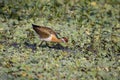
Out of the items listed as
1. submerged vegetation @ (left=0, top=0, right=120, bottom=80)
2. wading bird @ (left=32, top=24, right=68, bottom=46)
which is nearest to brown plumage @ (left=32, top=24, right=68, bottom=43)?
wading bird @ (left=32, top=24, right=68, bottom=46)

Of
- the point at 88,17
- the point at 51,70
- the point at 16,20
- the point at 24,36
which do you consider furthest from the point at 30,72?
the point at 88,17

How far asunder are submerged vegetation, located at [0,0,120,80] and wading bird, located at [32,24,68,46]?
0.56 feet

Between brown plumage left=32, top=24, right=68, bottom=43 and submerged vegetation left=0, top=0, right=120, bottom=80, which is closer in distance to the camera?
submerged vegetation left=0, top=0, right=120, bottom=80

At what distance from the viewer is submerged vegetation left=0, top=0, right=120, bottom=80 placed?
7.17 m

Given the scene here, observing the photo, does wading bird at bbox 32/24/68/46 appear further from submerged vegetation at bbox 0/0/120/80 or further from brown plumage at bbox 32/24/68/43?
submerged vegetation at bbox 0/0/120/80

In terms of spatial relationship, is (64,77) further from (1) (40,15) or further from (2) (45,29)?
(1) (40,15)

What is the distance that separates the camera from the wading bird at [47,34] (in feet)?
26.1

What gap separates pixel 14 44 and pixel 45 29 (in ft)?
2.66

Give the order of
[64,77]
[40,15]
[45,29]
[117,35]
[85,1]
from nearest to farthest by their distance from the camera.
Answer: [64,77] < [45,29] < [117,35] < [40,15] < [85,1]

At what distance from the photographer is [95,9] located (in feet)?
35.2

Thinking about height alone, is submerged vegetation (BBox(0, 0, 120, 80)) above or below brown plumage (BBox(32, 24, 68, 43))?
below

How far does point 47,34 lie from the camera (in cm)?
810

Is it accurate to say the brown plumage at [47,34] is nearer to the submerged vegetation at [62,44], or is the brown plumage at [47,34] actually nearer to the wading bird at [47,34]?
the wading bird at [47,34]

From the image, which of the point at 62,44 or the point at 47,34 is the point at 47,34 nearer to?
the point at 47,34
